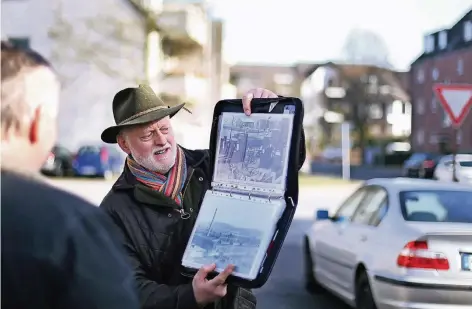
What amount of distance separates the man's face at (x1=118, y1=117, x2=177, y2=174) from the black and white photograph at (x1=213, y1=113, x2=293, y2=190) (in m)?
0.30

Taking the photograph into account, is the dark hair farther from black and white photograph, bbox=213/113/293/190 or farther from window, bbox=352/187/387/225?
window, bbox=352/187/387/225

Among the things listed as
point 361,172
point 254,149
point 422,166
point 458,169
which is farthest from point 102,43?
point 254,149

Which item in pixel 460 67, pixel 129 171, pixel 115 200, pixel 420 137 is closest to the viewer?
pixel 115 200

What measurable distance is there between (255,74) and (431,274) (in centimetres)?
9485

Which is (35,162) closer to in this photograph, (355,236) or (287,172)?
(287,172)

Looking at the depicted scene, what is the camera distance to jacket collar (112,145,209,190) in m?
2.96

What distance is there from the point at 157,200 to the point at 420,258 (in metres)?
3.54

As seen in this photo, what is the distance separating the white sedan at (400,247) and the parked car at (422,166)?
1125 inches

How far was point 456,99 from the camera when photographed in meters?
10.6

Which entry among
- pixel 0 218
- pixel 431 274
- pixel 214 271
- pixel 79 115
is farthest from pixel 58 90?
pixel 79 115

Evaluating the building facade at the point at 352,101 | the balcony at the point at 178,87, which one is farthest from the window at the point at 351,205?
the building facade at the point at 352,101

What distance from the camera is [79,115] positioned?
38.1 metres

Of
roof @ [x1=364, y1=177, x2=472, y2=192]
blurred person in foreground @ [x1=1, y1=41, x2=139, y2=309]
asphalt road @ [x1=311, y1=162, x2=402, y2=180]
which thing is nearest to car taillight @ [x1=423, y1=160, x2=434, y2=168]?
asphalt road @ [x1=311, y1=162, x2=402, y2=180]

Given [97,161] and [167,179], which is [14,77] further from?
[97,161]
